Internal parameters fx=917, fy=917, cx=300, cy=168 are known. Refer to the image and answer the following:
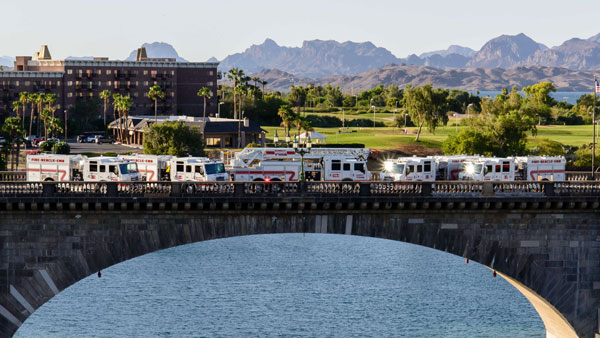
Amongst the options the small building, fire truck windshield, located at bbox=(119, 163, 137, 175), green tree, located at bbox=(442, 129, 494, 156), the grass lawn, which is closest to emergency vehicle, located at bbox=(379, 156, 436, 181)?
fire truck windshield, located at bbox=(119, 163, 137, 175)

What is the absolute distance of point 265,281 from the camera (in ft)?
258

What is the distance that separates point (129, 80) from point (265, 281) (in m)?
120

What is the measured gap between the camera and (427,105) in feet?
507

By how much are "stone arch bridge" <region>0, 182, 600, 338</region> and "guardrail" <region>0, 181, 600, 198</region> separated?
6 cm

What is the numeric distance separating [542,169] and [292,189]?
22.2m

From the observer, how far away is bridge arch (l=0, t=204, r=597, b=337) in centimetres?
4766

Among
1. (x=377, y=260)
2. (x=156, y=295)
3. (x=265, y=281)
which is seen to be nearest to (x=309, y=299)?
(x=265, y=281)

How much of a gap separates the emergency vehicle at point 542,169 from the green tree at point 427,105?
9126 centimetres

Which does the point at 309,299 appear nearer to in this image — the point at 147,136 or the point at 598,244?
the point at 598,244

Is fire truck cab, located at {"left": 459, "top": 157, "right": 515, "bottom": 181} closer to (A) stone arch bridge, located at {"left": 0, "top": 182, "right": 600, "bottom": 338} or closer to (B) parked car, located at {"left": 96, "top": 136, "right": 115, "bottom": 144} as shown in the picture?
(A) stone arch bridge, located at {"left": 0, "top": 182, "right": 600, "bottom": 338}

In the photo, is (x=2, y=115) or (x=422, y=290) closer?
(x=422, y=290)

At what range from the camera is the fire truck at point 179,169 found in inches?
2317

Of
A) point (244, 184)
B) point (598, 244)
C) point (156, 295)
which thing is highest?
point (244, 184)

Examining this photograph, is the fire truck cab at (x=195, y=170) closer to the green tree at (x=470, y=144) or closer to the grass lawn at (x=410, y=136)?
the green tree at (x=470, y=144)
